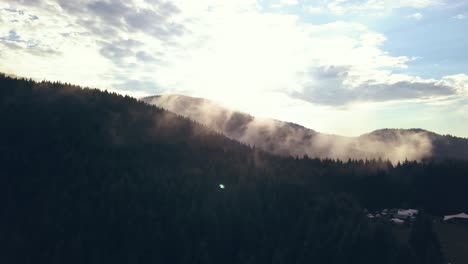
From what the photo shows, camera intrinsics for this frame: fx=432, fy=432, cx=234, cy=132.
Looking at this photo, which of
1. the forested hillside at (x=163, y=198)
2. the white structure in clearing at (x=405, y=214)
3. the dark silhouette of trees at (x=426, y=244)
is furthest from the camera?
the white structure in clearing at (x=405, y=214)

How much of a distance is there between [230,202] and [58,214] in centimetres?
5000

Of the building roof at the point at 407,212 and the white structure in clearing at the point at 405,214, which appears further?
the building roof at the point at 407,212

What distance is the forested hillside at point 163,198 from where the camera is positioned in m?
111

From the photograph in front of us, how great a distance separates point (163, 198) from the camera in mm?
134750

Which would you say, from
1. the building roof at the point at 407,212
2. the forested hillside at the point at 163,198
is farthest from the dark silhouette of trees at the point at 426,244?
the building roof at the point at 407,212

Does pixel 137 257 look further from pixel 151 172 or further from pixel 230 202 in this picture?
pixel 151 172

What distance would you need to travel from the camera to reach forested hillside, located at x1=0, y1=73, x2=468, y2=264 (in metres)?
111

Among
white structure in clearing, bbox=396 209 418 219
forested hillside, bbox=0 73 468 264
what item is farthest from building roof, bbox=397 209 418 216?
forested hillside, bbox=0 73 468 264

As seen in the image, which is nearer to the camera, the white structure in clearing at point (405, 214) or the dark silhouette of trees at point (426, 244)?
the dark silhouette of trees at point (426, 244)

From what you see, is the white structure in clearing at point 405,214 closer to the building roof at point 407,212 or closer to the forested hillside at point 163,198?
the building roof at point 407,212

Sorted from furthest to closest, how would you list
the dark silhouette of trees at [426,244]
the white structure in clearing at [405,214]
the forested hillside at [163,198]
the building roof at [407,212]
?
1. the building roof at [407,212]
2. the white structure in clearing at [405,214]
3. the forested hillside at [163,198]
4. the dark silhouette of trees at [426,244]

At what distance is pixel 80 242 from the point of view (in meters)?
110

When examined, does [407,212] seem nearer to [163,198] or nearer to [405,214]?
[405,214]

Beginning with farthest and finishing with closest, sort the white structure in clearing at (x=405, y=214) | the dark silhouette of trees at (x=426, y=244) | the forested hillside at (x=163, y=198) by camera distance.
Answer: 1. the white structure in clearing at (x=405, y=214)
2. the forested hillside at (x=163, y=198)
3. the dark silhouette of trees at (x=426, y=244)
